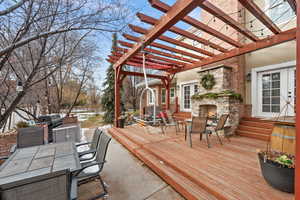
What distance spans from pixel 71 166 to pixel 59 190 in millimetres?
587

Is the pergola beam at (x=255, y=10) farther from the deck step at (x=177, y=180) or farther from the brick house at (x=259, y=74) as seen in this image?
the deck step at (x=177, y=180)

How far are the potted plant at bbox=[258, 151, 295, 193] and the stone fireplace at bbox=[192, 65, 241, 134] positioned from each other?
275 centimetres

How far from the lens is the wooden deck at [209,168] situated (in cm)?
188

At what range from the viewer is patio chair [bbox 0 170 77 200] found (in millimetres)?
1070

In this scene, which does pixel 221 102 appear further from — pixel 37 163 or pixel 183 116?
pixel 37 163

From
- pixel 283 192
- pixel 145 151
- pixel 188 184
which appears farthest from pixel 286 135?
pixel 145 151

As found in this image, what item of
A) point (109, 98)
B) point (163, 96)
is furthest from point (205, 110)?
point (109, 98)

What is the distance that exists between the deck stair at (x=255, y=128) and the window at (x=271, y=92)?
726 millimetres

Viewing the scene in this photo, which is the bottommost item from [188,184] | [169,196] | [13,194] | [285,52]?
[169,196]

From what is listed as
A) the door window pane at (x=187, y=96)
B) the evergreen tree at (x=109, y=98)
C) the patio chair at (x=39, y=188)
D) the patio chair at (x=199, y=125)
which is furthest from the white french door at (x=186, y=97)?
the patio chair at (x=39, y=188)

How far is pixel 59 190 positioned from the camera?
124cm

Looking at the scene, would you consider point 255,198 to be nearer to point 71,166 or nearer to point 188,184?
point 188,184

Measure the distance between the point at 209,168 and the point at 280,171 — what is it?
1.04m

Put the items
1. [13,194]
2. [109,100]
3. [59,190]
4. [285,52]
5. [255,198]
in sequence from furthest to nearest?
1. [109,100]
2. [285,52]
3. [255,198]
4. [59,190]
5. [13,194]
